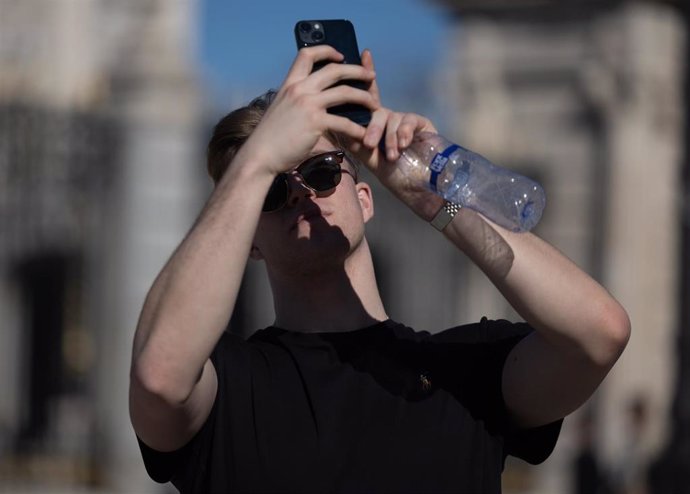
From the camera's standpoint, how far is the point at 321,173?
99.8 inches

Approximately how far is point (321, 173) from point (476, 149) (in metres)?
11.8

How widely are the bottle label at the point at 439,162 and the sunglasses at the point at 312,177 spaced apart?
0.19 meters

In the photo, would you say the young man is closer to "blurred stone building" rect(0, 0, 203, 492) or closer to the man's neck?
the man's neck

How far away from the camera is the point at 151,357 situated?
2307 millimetres

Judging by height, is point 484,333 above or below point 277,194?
below

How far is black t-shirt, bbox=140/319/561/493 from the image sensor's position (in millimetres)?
2443

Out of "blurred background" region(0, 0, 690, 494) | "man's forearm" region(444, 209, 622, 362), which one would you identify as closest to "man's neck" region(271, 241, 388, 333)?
"man's forearm" region(444, 209, 622, 362)

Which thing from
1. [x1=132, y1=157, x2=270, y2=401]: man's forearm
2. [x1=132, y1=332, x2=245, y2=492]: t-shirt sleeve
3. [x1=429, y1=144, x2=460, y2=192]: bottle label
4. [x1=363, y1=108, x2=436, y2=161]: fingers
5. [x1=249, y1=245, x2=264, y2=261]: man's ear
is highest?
[x1=363, y1=108, x2=436, y2=161]: fingers

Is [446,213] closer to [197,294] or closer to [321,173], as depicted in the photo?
[321,173]

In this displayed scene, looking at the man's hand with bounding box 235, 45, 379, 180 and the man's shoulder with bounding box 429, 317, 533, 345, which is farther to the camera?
the man's shoulder with bounding box 429, 317, 533, 345

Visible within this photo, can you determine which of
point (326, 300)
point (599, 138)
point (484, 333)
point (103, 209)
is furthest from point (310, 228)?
point (599, 138)

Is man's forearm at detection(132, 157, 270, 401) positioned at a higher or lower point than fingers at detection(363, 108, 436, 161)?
lower

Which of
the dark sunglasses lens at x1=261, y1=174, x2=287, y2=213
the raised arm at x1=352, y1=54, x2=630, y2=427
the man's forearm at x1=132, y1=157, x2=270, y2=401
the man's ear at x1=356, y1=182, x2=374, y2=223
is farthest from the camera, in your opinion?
the man's ear at x1=356, y1=182, x2=374, y2=223

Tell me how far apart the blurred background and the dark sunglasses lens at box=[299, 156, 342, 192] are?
1005 cm
